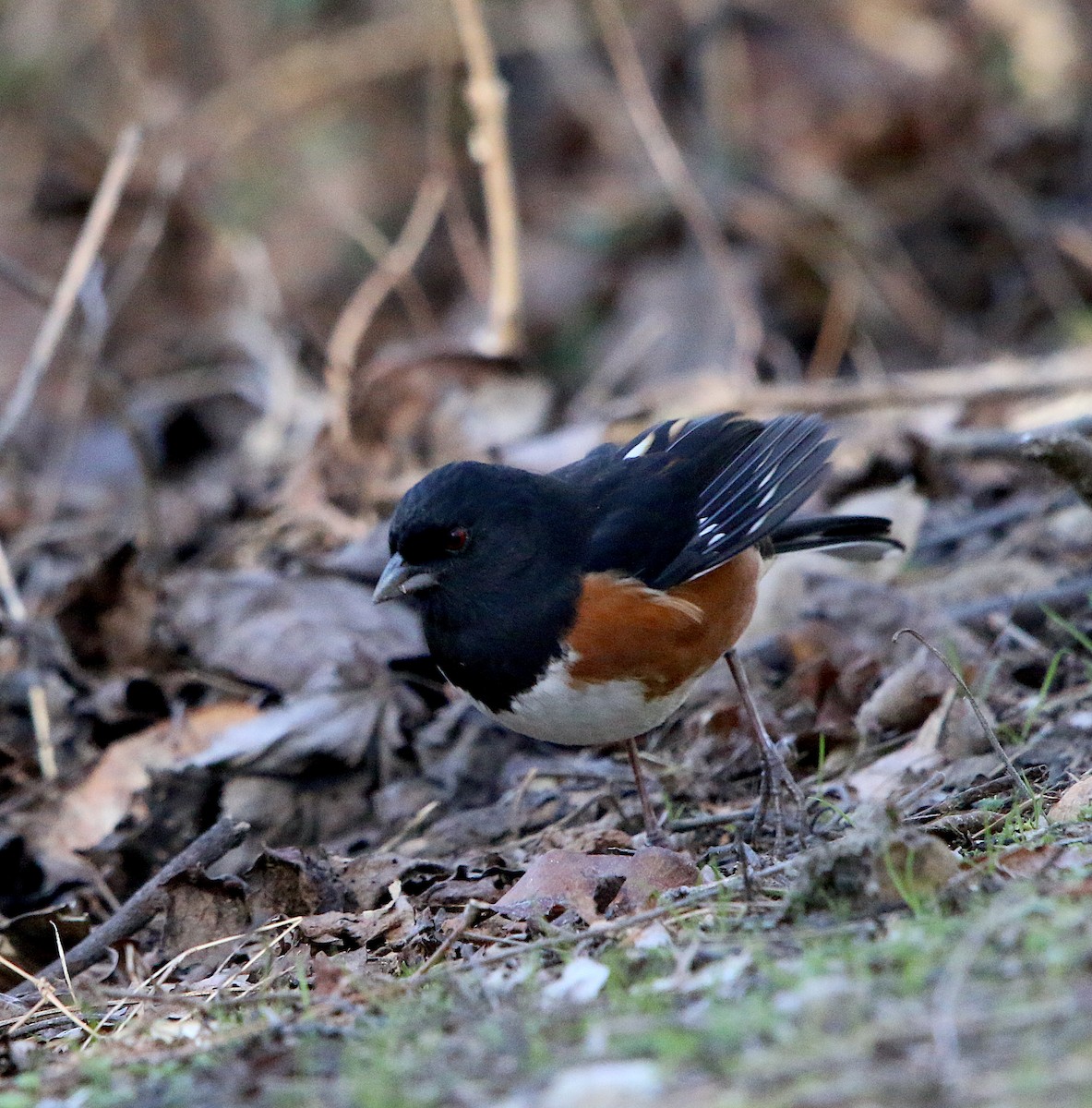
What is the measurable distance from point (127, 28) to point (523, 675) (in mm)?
6749

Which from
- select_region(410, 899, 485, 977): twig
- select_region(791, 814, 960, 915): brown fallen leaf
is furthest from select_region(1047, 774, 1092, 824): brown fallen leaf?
select_region(410, 899, 485, 977): twig

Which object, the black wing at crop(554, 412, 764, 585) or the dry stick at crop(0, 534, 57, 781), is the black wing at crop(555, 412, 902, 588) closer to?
the black wing at crop(554, 412, 764, 585)

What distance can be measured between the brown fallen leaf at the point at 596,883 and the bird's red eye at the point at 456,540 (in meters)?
0.75

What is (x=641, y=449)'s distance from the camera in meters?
3.63

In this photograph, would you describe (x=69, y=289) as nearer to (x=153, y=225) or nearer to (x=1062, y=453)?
(x=153, y=225)

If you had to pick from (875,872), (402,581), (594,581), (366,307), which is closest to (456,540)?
(402,581)

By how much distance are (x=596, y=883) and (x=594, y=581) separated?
71cm

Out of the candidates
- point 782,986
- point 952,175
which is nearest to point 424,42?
point 952,175

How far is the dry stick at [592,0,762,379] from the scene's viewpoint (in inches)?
236

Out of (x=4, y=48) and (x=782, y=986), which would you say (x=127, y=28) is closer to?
(x=4, y=48)

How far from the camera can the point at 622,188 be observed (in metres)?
8.27

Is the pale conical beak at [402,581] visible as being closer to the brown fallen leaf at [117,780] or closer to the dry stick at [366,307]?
the brown fallen leaf at [117,780]

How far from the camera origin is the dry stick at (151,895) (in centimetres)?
301

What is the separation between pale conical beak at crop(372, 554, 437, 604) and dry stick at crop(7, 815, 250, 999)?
56 cm
